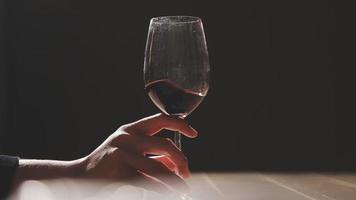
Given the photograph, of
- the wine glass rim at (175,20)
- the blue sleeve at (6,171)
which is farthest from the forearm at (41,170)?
the wine glass rim at (175,20)

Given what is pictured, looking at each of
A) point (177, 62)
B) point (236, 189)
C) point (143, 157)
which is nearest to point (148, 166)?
point (143, 157)

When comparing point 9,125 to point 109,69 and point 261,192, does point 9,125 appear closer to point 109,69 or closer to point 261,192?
point 109,69

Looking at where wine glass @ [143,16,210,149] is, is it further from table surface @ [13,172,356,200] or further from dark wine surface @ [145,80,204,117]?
table surface @ [13,172,356,200]

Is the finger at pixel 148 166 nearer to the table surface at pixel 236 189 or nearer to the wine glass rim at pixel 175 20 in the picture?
the table surface at pixel 236 189

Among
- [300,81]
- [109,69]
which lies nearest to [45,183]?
[109,69]

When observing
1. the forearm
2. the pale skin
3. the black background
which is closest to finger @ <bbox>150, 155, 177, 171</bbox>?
the pale skin

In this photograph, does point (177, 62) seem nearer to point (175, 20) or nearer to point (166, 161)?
point (175, 20)
